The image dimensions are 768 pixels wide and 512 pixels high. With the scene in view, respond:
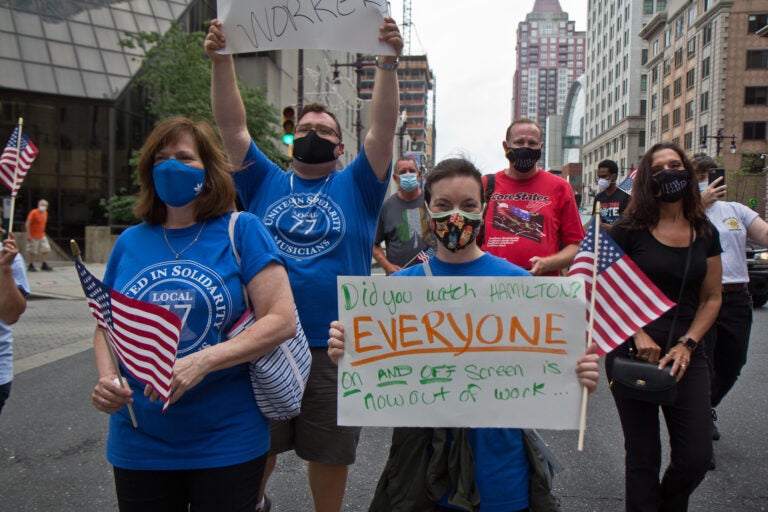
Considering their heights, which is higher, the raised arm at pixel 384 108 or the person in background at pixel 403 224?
the raised arm at pixel 384 108

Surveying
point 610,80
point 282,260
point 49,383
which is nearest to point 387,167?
point 282,260

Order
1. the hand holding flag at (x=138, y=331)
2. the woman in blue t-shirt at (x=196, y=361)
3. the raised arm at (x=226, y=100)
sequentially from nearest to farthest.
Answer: the hand holding flag at (x=138, y=331) → the woman in blue t-shirt at (x=196, y=361) → the raised arm at (x=226, y=100)

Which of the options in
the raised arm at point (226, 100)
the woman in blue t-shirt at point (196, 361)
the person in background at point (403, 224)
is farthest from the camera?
the person in background at point (403, 224)

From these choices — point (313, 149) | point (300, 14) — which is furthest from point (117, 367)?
point (300, 14)

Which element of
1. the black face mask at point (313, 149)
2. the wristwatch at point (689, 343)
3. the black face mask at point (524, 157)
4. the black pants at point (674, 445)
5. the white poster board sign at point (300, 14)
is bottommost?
the black pants at point (674, 445)

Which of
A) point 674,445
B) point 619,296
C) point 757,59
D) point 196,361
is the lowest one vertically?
point 674,445

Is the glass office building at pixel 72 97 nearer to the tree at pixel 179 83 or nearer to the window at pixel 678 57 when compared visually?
the tree at pixel 179 83

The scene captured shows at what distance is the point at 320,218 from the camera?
3.03 m

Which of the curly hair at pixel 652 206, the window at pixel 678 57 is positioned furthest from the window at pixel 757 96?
the curly hair at pixel 652 206

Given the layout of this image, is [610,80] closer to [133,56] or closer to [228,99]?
[133,56]

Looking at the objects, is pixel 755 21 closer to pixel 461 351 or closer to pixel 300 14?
pixel 300 14

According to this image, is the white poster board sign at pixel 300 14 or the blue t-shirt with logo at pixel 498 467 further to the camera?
the white poster board sign at pixel 300 14

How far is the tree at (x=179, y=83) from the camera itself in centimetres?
2300

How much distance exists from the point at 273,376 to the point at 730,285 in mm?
3870
